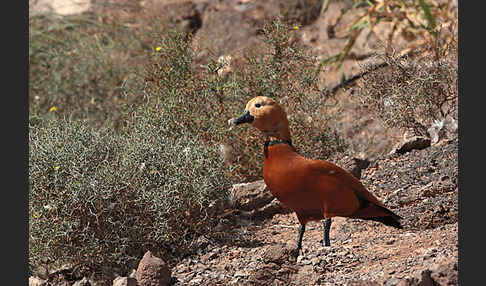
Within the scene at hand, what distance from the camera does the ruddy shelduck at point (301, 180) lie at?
3.48 meters

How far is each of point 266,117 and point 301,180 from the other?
1.22 feet

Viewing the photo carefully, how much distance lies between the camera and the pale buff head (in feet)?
11.7

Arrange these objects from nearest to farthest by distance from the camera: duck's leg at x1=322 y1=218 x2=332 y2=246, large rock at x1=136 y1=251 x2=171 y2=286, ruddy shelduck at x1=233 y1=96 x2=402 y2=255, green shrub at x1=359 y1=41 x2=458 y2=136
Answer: ruddy shelduck at x1=233 y1=96 x2=402 y2=255
duck's leg at x1=322 y1=218 x2=332 y2=246
large rock at x1=136 y1=251 x2=171 y2=286
green shrub at x1=359 y1=41 x2=458 y2=136

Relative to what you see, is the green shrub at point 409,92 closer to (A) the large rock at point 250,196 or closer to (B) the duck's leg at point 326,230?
(A) the large rock at point 250,196

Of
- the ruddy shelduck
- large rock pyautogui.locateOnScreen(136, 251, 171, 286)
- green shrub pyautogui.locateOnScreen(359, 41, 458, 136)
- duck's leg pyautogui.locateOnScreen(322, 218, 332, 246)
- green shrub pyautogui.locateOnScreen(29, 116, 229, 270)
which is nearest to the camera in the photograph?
the ruddy shelduck

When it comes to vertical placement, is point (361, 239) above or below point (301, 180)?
below

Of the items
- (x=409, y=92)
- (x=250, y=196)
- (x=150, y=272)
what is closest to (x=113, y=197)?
(x=150, y=272)

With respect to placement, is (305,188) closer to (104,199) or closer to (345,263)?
(345,263)

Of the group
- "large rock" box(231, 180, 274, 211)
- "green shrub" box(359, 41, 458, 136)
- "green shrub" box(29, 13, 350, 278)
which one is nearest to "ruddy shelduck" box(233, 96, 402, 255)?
"green shrub" box(29, 13, 350, 278)

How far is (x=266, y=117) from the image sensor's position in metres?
3.58

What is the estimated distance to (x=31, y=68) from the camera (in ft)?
24.4

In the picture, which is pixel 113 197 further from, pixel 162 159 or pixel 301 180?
pixel 301 180

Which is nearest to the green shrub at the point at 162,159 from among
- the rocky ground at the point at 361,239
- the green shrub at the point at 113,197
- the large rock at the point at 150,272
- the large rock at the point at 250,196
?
the green shrub at the point at 113,197

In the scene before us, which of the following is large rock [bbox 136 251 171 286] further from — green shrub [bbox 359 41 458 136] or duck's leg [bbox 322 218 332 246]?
green shrub [bbox 359 41 458 136]
